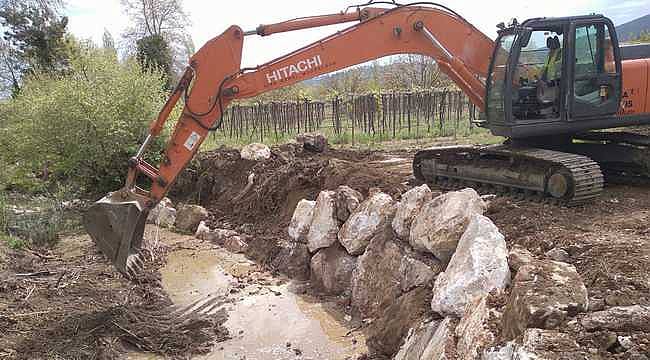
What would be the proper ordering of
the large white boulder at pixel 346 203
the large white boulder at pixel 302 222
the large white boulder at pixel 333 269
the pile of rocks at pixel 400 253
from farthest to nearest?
the large white boulder at pixel 302 222, the large white boulder at pixel 346 203, the large white boulder at pixel 333 269, the pile of rocks at pixel 400 253

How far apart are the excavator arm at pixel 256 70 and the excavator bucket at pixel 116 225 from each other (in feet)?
0.03

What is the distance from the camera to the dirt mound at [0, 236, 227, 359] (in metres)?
5.08

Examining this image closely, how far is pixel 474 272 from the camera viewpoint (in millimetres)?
3805

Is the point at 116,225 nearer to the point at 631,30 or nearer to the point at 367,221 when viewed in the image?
the point at 367,221

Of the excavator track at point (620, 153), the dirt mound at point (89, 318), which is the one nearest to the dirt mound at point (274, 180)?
the excavator track at point (620, 153)

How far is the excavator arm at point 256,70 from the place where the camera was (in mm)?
5824

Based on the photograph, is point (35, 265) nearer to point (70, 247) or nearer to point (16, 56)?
point (70, 247)

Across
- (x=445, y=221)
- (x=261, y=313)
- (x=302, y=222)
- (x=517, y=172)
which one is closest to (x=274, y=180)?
(x=302, y=222)

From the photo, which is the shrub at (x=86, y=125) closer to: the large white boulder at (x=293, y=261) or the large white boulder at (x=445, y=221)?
the large white boulder at (x=293, y=261)

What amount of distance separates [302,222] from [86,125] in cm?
639

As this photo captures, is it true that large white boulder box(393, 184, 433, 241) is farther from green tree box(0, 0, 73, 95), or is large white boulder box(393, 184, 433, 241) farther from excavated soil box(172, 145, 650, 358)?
green tree box(0, 0, 73, 95)

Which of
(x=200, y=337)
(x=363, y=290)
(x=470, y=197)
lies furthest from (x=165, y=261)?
(x=470, y=197)

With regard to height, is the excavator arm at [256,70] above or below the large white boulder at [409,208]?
above

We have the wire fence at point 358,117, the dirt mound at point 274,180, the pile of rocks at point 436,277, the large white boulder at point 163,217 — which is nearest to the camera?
the pile of rocks at point 436,277
